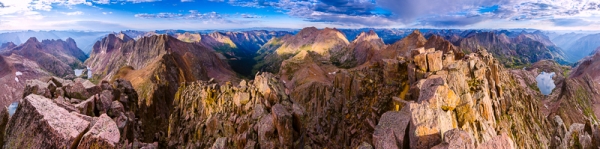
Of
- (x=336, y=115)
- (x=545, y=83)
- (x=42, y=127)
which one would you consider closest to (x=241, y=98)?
(x=336, y=115)

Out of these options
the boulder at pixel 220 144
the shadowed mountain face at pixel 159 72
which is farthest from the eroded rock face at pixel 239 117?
the shadowed mountain face at pixel 159 72

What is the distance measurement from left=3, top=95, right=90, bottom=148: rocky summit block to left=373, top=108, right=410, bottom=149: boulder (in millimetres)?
11104

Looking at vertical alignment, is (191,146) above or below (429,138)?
below

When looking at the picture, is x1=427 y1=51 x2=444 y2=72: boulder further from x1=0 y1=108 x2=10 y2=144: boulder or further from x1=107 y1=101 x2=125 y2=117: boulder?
x1=0 y1=108 x2=10 y2=144: boulder

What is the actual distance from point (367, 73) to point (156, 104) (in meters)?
53.7

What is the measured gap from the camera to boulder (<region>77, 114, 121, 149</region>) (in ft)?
35.0

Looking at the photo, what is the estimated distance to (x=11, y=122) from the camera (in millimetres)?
13703

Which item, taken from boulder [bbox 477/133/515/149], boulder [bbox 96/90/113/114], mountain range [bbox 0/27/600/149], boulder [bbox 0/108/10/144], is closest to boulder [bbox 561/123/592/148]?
mountain range [bbox 0/27/600/149]

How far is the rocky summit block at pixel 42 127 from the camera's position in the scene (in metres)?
11.0

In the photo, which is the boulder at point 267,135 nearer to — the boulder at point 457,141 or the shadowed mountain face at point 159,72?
the boulder at point 457,141

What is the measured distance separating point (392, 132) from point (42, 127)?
13359mm

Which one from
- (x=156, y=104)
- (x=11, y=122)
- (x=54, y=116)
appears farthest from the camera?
(x=156, y=104)

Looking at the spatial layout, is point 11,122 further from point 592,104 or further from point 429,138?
point 592,104

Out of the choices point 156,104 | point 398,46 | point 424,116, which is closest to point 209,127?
point 424,116
